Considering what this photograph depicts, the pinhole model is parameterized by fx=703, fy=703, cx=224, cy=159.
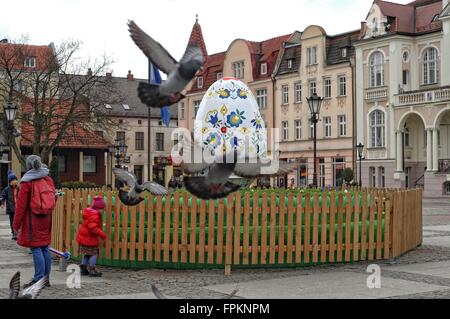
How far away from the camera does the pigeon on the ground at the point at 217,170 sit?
382 cm

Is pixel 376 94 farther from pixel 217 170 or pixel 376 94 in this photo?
pixel 217 170

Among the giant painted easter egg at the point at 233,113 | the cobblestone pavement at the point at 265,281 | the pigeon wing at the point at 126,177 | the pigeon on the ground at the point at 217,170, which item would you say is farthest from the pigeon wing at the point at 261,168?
the giant painted easter egg at the point at 233,113

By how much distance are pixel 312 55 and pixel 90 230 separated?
48.0 m

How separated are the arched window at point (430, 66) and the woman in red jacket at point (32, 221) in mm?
44723

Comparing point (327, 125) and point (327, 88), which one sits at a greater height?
point (327, 88)

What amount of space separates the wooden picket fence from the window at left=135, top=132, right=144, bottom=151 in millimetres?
58020

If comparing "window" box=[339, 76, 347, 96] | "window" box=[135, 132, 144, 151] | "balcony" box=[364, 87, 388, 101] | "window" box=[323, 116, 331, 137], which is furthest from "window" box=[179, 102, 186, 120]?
"balcony" box=[364, 87, 388, 101]

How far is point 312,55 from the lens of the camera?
57.9 metres

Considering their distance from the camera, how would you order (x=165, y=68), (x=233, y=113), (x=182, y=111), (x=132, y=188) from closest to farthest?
(x=165, y=68) → (x=132, y=188) → (x=233, y=113) → (x=182, y=111)

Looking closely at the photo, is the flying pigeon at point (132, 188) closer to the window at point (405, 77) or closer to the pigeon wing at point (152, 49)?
the pigeon wing at point (152, 49)

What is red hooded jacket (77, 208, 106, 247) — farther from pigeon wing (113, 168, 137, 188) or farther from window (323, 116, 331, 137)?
window (323, 116, 331, 137)

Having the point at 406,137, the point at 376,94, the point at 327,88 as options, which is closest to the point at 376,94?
the point at 376,94
